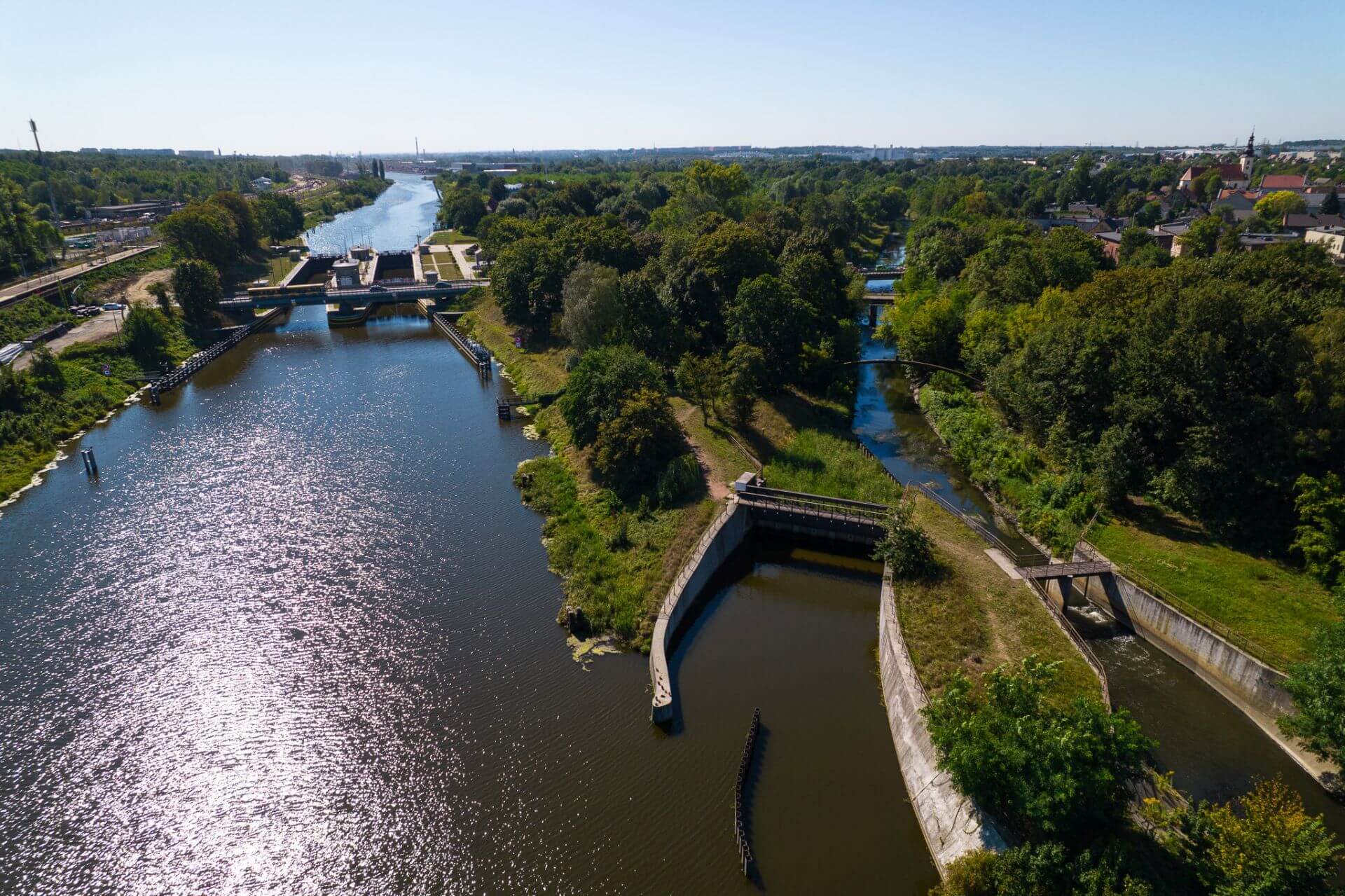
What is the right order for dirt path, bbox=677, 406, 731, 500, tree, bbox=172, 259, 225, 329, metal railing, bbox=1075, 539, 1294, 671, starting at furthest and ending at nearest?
1. tree, bbox=172, 259, 225, 329
2. dirt path, bbox=677, 406, 731, 500
3. metal railing, bbox=1075, 539, 1294, 671

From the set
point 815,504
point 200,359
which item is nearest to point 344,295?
point 200,359

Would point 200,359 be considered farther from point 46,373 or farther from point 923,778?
point 923,778

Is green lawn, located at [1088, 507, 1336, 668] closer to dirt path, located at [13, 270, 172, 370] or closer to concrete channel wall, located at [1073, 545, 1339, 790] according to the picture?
concrete channel wall, located at [1073, 545, 1339, 790]

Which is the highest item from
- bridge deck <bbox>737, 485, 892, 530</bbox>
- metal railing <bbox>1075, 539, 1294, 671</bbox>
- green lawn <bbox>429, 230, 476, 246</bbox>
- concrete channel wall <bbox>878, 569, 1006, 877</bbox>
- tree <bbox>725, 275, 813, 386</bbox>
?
green lawn <bbox>429, 230, 476, 246</bbox>

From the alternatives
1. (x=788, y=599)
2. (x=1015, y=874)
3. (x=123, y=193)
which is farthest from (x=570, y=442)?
(x=123, y=193)

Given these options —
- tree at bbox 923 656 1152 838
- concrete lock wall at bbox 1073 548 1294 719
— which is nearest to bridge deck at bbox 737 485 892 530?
concrete lock wall at bbox 1073 548 1294 719

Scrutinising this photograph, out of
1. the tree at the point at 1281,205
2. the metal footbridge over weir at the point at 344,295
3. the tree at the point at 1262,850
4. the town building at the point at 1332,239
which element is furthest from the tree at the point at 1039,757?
the tree at the point at 1281,205
